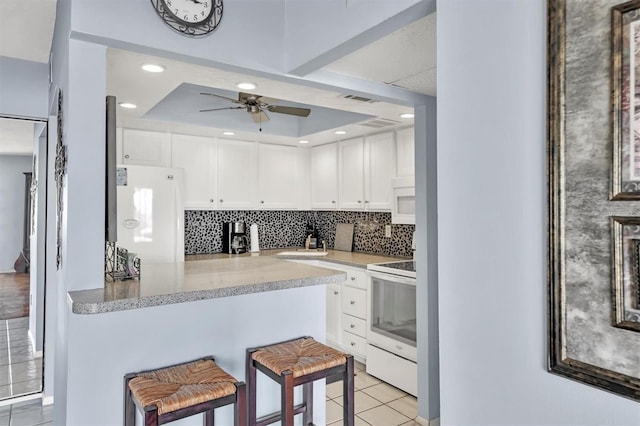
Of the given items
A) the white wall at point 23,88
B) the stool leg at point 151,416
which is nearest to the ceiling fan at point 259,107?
the white wall at point 23,88

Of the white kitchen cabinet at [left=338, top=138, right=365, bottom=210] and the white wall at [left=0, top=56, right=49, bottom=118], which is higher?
the white wall at [left=0, top=56, right=49, bottom=118]

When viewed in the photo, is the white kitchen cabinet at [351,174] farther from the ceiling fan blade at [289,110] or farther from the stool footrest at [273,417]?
the stool footrest at [273,417]

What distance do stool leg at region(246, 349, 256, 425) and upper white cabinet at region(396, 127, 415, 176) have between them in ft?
7.58

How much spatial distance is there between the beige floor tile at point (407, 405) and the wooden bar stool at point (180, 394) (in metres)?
1.69

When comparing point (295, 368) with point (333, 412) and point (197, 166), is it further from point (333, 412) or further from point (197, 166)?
point (197, 166)

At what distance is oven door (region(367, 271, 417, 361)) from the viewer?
3.22m

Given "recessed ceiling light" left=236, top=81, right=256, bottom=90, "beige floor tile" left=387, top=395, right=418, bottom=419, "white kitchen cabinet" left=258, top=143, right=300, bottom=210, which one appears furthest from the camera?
"white kitchen cabinet" left=258, top=143, right=300, bottom=210

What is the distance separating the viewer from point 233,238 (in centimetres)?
482

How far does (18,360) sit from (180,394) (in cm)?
260

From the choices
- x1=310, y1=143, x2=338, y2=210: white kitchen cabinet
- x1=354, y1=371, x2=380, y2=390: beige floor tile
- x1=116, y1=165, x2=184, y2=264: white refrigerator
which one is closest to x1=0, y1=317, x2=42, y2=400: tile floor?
x1=116, y1=165, x2=184, y2=264: white refrigerator

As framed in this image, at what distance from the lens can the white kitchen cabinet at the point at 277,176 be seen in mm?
4844

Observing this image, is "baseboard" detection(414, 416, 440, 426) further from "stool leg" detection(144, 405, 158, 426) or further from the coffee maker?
the coffee maker

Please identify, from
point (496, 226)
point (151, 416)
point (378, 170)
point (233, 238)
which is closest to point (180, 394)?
point (151, 416)

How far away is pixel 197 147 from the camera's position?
14.4 feet
